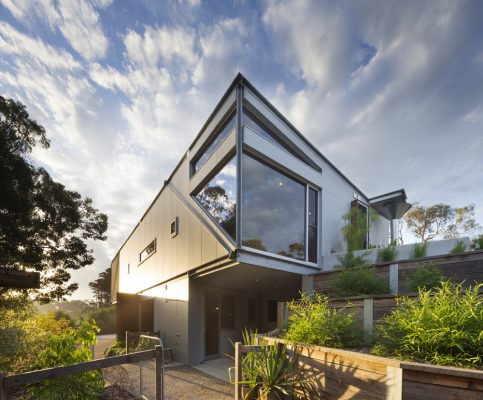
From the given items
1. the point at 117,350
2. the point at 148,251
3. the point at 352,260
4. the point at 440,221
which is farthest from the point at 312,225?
the point at 440,221

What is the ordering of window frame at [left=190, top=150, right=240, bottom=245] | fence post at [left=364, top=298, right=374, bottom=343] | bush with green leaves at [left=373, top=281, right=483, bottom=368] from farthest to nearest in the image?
window frame at [left=190, top=150, right=240, bottom=245] → fence post at [left=364, top=298, right=374, bottom=343] → bush with green leaves at [left=373, top=281, right=483, bottom=368]

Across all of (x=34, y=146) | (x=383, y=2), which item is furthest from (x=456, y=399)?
(x=34, y=146)

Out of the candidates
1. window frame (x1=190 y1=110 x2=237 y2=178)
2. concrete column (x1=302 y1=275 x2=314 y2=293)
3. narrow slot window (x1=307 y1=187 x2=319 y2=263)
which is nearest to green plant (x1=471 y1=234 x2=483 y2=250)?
concrete column (x1=302 y1=275 x2=314 y2=293)

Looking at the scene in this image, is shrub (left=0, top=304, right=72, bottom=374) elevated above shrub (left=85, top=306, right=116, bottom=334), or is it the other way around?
shrub (left=0, top=304, right=72, bottom=374)

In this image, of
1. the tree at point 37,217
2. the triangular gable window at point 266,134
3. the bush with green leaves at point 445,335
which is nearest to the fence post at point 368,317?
the bush with green leaves at point 445,335

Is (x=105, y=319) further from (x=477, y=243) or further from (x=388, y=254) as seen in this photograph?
(x=477, y=243)

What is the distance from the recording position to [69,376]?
419cm

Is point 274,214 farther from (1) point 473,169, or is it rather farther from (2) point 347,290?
(1) point 473,169

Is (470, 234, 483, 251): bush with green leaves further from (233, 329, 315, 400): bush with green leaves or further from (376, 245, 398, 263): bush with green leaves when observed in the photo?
(233, 329, 315, 400): bush with green leaves

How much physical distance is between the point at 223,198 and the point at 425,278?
4.64m

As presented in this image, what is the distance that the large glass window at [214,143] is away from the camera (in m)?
7.69

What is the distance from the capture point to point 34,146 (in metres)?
11.1

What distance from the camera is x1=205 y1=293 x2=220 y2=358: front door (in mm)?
9117

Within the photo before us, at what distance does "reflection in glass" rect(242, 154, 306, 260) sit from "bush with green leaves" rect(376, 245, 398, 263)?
195 centimetres
